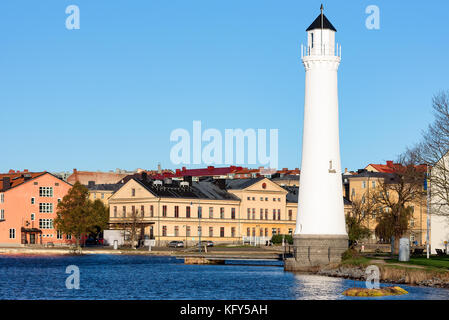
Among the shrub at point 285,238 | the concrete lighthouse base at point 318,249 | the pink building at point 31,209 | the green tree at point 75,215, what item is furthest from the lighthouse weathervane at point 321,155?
the pink building at point 31,209

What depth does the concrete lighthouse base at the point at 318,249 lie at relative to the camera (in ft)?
222

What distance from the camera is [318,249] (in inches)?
2682

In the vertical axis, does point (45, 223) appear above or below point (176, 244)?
above

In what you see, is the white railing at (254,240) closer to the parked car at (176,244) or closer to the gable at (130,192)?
the parked car at (176,244)

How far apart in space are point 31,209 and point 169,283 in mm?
62925

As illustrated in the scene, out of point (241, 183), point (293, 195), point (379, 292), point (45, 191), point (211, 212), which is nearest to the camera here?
point (379, 292)

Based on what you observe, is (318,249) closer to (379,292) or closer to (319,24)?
(319,24)

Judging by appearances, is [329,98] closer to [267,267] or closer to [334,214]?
[334,214]

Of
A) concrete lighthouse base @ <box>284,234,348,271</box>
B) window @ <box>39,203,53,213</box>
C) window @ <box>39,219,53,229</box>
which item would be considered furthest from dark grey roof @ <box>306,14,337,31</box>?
window @ <box>39,219,53,229</box>

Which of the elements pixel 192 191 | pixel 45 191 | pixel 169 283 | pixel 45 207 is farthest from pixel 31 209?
pixel 169 283

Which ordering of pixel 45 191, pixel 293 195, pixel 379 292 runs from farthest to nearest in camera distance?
1. pixel 293 195
2. pixel 45 191
3. pixel 379 292

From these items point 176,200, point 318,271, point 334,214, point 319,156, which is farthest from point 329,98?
point 176,200

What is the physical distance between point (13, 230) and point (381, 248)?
4834 centimetres

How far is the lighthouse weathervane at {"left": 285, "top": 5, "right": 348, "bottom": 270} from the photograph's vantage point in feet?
218
